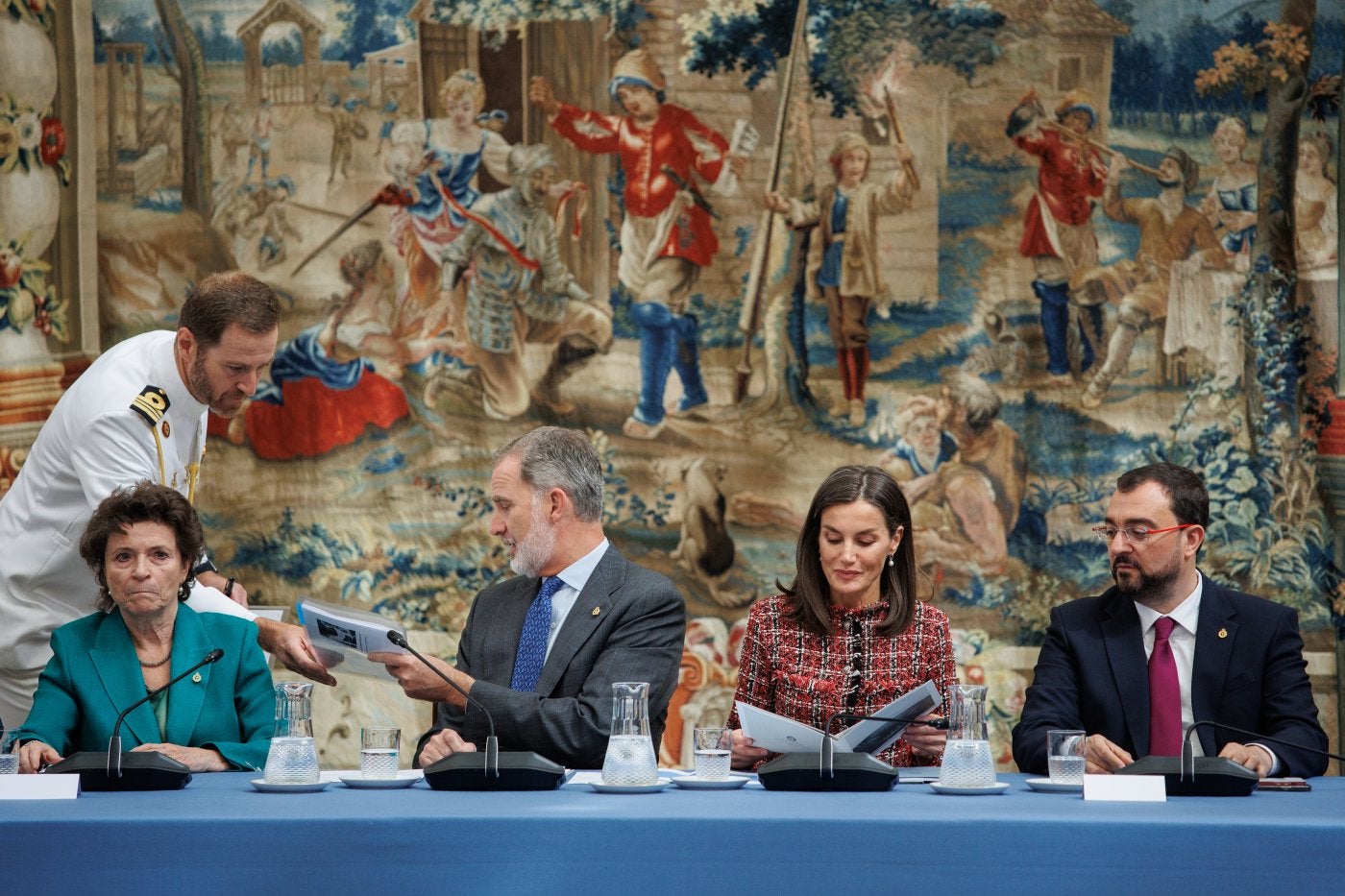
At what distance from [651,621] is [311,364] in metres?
3.17

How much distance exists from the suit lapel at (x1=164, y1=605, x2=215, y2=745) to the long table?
920mm

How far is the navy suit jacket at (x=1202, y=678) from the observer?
3.82 m

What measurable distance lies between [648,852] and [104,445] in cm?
202

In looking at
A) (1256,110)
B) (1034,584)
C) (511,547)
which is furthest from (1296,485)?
(511,547)

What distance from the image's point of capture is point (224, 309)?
400 cm

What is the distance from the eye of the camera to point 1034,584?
635 cm

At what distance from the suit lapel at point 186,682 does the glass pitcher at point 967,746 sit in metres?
1.60

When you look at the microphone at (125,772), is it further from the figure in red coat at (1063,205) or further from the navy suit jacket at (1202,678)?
the figure in red coat at (1063,205)

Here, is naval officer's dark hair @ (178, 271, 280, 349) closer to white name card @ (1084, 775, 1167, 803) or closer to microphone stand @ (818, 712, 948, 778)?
microphone stand @ (818, 712, 948, 778)

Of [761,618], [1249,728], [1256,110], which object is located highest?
[1256,110]

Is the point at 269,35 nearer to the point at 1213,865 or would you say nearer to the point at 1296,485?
the point at 1296,485

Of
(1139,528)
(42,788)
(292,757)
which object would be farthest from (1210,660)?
(42,788)

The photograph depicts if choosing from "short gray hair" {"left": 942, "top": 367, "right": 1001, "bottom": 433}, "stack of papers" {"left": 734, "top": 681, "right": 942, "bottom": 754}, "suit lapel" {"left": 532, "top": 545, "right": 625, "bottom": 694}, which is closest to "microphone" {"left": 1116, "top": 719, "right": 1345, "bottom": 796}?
"stack of papers" {"left": 734, "top": 681, "right": 942, "bottom": 754}

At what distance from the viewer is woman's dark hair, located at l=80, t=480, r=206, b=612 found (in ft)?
11.6
